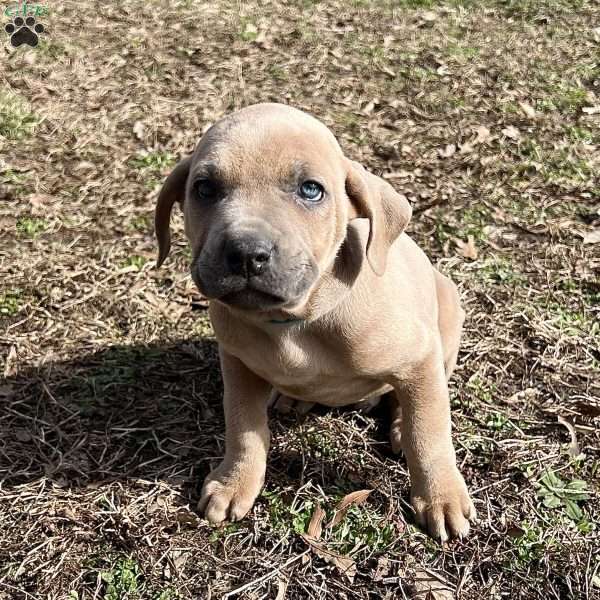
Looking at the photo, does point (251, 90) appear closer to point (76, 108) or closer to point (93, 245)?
point (76, 108)

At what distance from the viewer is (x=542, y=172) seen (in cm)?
647

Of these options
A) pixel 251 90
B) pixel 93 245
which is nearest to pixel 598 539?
pixel 93 245

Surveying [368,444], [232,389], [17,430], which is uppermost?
[232,389]

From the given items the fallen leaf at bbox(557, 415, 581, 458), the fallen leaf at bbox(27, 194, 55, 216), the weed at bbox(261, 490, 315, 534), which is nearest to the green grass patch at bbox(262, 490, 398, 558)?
the weed at bbox(261, 490, 315, 534)

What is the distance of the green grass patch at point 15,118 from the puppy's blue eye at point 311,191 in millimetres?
4519

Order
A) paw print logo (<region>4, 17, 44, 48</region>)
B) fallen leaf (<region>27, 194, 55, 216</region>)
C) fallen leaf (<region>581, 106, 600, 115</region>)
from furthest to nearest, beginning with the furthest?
paw print logo (<region>4, 17, 44, 48</region>) < fallen leaf (<region>581, 106, 600, 115</region>) < fallen leaf (<region>27, 194, 55, 216</region>)

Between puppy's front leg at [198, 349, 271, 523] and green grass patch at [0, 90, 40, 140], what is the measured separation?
3978mm

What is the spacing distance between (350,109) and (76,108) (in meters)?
2.45

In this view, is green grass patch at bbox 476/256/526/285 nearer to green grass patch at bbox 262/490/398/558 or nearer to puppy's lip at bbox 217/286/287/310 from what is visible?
green grass patch at bbox 262/490/398/558

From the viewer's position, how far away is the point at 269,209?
121 inches

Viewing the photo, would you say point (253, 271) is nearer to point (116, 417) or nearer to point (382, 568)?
point (382, 568)

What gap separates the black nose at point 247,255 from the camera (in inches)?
115

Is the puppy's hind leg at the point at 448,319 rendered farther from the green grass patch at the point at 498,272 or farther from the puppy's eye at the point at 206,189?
the puppy's eye at the point at 206,189

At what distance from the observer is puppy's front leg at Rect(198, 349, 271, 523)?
397cm
